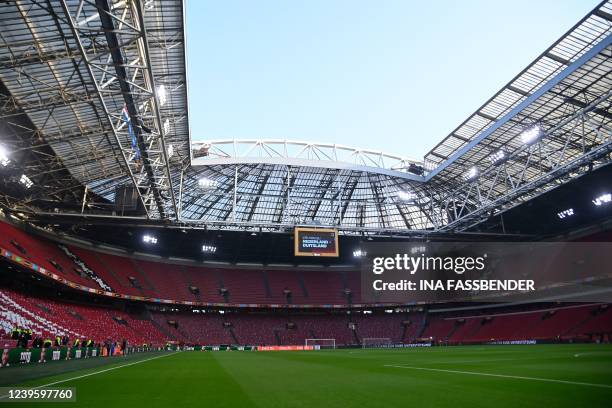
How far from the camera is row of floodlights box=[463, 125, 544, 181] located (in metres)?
30.1

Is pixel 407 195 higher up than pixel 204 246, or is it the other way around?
pixel 407 195

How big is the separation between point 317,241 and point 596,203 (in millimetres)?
28228

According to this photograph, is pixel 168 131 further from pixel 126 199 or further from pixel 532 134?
pixel 532 134

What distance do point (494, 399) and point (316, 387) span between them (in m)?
3.48

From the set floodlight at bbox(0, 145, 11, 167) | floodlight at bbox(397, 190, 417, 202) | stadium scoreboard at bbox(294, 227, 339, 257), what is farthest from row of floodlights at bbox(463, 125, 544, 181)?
floodlight at bbox(0, 145, 11, 167)

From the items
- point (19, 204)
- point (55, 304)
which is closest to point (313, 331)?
point (55, 304)

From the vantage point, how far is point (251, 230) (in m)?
50.7

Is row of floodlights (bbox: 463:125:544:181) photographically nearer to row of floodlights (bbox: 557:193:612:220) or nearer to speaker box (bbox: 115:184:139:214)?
row of floodlights (bbox: 557:193:612:220)

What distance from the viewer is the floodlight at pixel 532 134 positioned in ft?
98.4

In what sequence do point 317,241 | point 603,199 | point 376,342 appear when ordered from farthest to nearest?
1. point 376,342
2. point 317,241
3. point 603,199

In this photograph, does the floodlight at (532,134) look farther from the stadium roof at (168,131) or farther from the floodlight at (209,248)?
the floodlight at (209,248)

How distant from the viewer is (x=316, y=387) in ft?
26.9

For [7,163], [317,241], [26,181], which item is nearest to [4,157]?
[7,163]

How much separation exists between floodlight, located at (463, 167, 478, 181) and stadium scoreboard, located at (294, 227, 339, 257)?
538 inches
